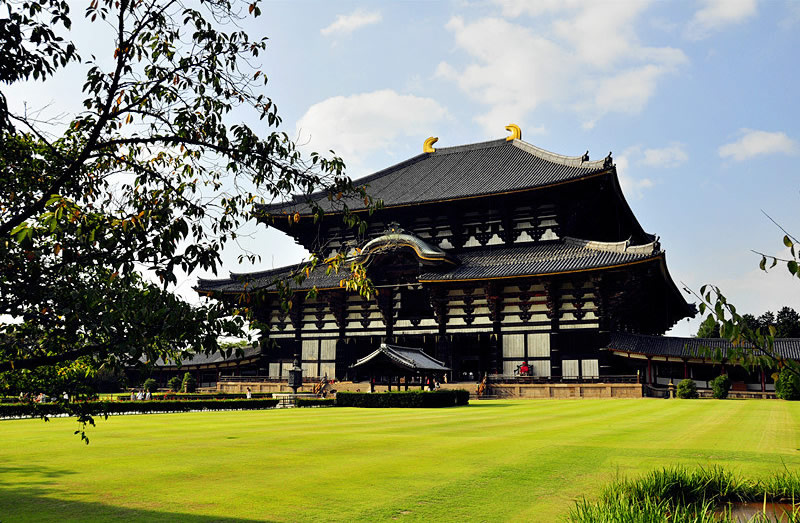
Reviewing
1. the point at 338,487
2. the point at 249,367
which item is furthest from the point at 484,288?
the point at 338,487

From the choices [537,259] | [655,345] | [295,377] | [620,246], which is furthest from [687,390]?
[295,377]

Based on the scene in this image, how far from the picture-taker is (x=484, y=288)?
139 feet

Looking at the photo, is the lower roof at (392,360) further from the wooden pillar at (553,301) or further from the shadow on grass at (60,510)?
the shadow on grass at (60,510)

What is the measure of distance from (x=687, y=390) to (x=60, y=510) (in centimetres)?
3469

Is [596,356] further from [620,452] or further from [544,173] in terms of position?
[620,452]

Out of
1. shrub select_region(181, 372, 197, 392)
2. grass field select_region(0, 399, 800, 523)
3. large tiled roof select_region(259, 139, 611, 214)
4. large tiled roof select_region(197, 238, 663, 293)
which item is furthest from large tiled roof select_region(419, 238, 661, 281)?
shrub select_region(181, 372, 197, 392)

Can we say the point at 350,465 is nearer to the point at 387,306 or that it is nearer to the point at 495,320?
the point at 495,320

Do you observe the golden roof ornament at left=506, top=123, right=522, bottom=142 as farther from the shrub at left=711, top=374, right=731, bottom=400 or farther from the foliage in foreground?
the foliage in foreground

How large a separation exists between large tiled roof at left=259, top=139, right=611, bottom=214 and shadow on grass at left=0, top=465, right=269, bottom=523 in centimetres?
3300

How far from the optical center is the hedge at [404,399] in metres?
28.4

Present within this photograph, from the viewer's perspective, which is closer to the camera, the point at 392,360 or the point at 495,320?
the point at 392,360

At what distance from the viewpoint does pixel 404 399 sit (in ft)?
94.4

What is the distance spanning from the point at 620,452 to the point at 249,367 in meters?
43.0

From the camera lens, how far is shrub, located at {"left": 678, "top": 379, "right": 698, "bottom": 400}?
1407 inches
